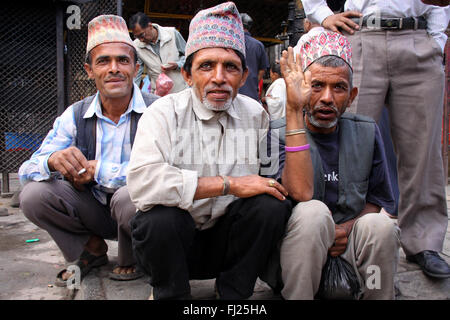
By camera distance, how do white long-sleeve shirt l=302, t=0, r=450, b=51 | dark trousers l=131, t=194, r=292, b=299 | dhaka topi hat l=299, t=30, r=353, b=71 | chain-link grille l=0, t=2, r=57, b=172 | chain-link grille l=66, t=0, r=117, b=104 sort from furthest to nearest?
chain-link grille l=66, t=0, r=117, b=104 → chain-link grille l=0, t=2, r=57, b=172 → white long-sleeve shirt l=302, t=0, r=450, b=51 → dhaka topi hat l=299, t=30, r=353, b=71 → dark trousers l=131, t=194, r=292, b=299

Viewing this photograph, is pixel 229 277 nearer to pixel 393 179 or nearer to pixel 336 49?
pixel 336 49

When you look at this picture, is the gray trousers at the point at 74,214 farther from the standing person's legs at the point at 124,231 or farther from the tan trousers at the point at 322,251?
the tan trousers at the point at 322,251

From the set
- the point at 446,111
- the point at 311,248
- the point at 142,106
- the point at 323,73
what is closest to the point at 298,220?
the point at 311,248

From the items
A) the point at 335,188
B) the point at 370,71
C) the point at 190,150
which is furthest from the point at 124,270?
the point at 370,71

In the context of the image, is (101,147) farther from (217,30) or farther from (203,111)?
(217,30)

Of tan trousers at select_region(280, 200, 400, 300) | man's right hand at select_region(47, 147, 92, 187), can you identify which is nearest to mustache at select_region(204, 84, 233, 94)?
tan trousers at select_region(280, 200, 400, 300)

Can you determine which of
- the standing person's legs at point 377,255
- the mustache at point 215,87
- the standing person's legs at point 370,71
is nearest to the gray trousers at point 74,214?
the mustache at point 215,87

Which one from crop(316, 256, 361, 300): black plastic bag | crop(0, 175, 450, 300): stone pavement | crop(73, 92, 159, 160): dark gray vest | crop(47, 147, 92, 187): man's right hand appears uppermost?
crop(73, 92, 159, 160): dark gray vest

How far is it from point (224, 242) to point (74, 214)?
0.98m

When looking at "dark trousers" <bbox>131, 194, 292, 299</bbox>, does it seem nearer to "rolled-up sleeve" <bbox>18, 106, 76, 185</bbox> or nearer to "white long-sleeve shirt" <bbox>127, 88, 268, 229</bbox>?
"white long-sleeve shirt" <bbox>127, 88, 268, 229</bbox>

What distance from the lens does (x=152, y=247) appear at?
1811 mm

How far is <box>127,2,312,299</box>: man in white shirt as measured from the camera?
1837 mm

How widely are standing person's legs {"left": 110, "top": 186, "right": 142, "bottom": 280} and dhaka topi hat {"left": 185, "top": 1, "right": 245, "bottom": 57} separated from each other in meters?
0.86

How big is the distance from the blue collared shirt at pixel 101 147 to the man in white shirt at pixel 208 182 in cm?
56
